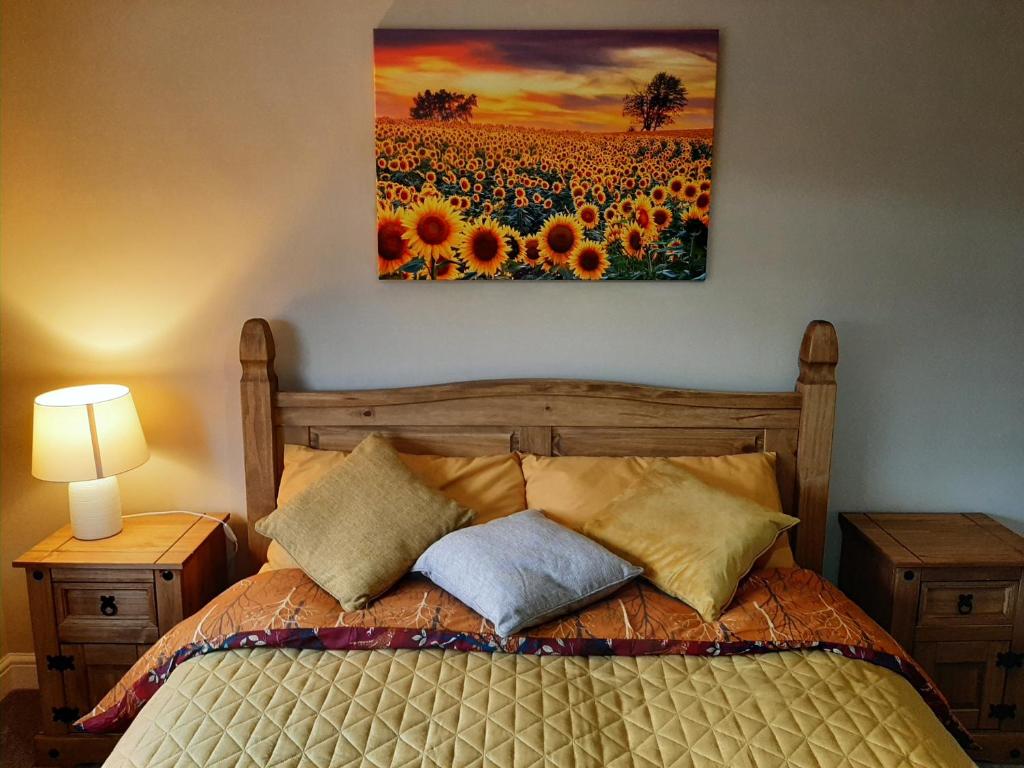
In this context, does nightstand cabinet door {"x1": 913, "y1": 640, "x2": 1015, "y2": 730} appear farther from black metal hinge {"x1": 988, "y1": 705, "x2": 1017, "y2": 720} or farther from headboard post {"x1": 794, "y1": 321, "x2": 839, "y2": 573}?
headboard post {"x1": 794, "y1": 321, "x2": 839, "y2": 573}

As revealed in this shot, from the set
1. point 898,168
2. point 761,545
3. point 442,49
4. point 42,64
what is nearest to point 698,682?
point 761,545

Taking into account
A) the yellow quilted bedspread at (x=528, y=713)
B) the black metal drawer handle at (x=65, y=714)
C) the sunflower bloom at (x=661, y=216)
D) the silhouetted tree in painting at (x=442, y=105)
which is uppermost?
the silhouetted tree in painting at (x=442, y=105)

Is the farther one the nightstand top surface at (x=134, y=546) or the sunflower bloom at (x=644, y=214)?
the sunflower bloom at (x=644, y=214)

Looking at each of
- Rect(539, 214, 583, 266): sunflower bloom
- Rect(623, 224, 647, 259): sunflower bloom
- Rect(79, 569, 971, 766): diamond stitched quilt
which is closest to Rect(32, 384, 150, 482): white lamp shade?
Rect(79, 569, 971, 766): diamond stitched quilt

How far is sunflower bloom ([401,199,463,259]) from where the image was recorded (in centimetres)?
248

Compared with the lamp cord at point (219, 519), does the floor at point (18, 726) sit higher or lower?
lower

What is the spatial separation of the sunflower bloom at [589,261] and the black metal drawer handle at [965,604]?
1452 mm

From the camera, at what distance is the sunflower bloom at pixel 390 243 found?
2.49 meters

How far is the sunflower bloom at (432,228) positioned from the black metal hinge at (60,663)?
1.60 m

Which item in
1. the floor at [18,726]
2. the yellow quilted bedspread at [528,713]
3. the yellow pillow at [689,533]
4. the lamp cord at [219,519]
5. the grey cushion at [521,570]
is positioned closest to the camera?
the yellow quilted bedspread at [528,713]

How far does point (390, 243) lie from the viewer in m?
2.50

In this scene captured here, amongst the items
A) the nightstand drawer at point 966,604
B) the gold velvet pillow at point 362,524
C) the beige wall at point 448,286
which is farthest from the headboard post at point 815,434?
the gold velvet pillow at point 362,524

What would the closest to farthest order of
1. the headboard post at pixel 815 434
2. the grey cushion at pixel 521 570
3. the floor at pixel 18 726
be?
the grey cushion at pixel 521 570 < the floor at pixel 18 726 < the headboard post at pixel 815 434

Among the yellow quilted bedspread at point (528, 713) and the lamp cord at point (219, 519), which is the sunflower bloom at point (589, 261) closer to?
the yellow quilted bedspread at point (528, 713)
